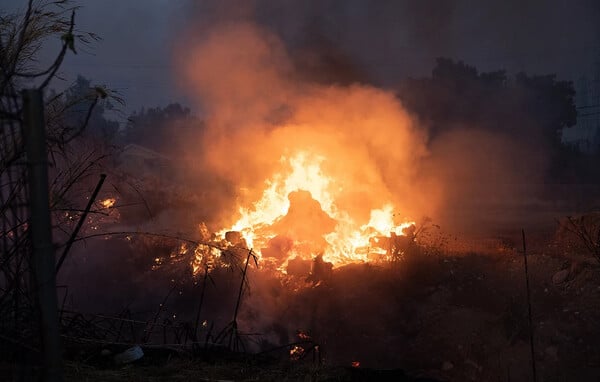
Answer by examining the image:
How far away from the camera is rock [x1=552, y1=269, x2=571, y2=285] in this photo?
367 inches

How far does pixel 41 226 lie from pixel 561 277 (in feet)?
31.4

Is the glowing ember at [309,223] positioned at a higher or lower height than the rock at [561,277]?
higher

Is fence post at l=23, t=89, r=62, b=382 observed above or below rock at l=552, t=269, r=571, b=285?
below

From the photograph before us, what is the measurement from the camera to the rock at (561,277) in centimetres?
932

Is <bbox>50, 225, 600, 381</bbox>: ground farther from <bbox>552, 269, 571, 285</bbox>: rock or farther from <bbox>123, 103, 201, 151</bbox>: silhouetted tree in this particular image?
<bbox>123, 103, 201, 151</bbox>: silhouetted tree

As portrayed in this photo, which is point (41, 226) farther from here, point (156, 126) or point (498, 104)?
point (156, 126)

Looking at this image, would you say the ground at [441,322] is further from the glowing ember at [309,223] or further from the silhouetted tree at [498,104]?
the silhouetted tree at [498,104]

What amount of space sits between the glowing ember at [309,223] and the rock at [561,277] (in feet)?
12.4

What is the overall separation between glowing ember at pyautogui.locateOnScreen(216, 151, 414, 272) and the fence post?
9416 millimetres

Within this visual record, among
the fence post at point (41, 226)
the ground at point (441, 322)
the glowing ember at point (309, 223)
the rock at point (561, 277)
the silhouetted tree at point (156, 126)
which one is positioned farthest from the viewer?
the silhouetted tree at point (156, 126)

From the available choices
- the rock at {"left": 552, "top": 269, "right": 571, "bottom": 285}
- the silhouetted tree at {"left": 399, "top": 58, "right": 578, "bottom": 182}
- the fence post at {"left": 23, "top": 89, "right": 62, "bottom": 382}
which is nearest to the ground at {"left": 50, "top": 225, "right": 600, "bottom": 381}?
the rock at {"left": 552, "top": 269, "right": 571, "bottom": 285}

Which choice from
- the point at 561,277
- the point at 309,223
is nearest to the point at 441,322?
the point at 561,277

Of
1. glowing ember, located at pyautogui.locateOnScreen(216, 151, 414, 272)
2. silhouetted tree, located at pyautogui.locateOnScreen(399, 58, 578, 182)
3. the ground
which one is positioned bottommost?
the ground

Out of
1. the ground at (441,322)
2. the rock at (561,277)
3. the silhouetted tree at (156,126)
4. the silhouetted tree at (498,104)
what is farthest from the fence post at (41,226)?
the silhouetted tree at (156,126)
